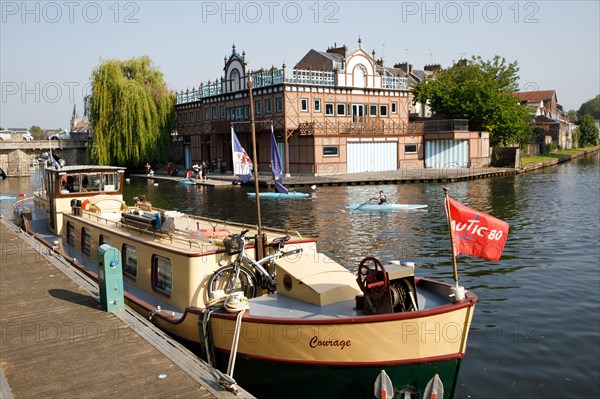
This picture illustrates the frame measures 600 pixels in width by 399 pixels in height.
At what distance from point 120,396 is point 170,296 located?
487cm

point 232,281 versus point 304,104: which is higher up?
point 304,104

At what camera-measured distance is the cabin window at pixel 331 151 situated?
191 feet

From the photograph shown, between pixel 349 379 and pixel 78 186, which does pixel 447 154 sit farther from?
pixel 349 379

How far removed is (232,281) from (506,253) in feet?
49.7

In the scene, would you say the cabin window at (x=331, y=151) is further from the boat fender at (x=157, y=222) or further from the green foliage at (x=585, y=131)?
the green foliage at (x=585, y=131)

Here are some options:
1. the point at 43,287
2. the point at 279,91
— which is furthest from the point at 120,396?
the point at 279,91

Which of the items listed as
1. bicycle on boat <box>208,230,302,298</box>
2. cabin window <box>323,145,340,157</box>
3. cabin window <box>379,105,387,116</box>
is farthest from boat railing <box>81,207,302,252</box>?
cabin window <box>379,105,387,116</box>

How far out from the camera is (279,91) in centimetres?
5716

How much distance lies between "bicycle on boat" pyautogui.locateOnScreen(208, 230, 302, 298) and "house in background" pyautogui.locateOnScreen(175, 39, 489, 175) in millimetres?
42225

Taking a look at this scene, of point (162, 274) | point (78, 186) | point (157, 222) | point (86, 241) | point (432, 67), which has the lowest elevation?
point (162, 274)

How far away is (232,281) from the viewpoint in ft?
43.3

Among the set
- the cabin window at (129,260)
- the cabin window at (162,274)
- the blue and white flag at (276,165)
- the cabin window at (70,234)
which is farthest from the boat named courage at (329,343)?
the blue and white flag at (276,165)

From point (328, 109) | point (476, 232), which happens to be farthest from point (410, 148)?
point (476, 232)

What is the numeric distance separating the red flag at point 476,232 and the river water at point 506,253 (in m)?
3.44
